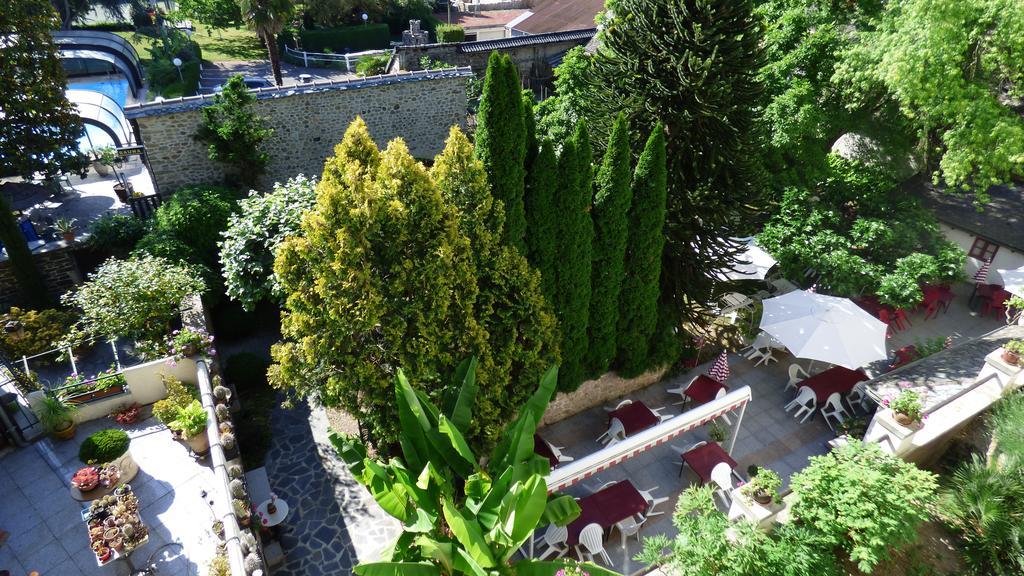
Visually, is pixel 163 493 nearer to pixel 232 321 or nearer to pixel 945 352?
pixel 232 321

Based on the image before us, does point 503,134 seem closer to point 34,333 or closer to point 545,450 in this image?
point 545,450

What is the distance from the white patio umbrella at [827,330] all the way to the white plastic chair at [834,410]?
2.93ft

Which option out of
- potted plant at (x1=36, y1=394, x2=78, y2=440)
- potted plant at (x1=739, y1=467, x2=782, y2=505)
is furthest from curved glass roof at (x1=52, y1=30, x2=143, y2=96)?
potted plant at (x1=739, y1=467, x2=782, y2=505)

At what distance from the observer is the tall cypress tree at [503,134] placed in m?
9.91

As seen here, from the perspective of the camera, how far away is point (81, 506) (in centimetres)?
963

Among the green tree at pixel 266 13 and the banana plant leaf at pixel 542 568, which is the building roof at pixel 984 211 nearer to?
the banana plant leaf at pixel 542 568

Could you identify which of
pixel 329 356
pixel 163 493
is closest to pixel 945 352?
pixel 329 356

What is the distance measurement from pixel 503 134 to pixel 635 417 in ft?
22.5

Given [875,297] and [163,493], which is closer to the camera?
[163,493]

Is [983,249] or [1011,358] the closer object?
[1011,358]

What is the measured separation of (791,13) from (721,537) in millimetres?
16817

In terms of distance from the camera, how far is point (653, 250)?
12.5m

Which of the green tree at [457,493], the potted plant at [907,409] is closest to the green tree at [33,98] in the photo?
the green tree at [457,493]

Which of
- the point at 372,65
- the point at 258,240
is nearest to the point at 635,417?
the point at 258,240
